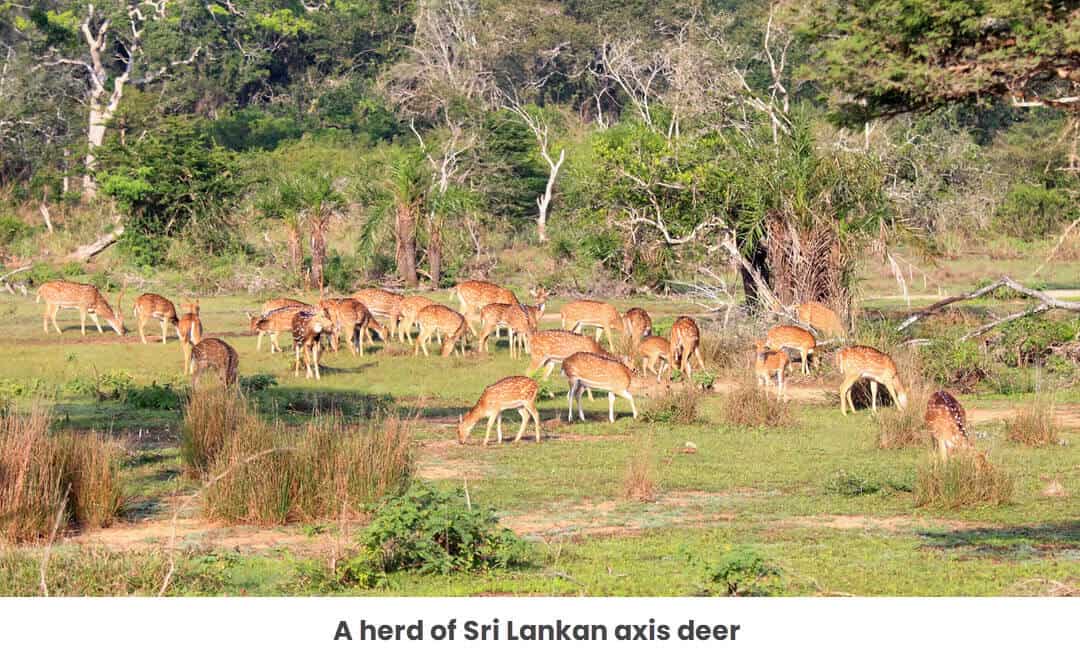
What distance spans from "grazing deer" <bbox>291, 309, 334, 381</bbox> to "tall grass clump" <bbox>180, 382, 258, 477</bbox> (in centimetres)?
645

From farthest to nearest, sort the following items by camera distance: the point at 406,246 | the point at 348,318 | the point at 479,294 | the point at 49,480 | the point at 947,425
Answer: the point at 406,246
the point at 479,294
the point at 348,318
the point at 947,425
the point at 49,480

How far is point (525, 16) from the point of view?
52688 millimetres

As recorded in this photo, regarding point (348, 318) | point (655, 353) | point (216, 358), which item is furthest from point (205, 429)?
point (348, 318)

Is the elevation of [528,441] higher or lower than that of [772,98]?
lower

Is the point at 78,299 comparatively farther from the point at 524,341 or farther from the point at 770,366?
the point at 770,366

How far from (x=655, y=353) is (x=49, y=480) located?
1002 centimetres

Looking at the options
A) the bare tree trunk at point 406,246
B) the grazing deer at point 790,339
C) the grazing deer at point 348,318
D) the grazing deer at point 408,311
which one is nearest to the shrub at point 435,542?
the grazing deer at point 790,339

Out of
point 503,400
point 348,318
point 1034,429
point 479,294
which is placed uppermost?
point 479,294

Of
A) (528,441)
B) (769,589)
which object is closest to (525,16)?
(528,441)

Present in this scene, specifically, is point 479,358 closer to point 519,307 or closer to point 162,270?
point 519,307

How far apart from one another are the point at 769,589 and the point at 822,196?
1356cm

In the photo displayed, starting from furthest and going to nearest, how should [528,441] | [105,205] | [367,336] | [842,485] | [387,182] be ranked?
[105,205] < [387,182] < [367,336] < [528,441] < [842,485]

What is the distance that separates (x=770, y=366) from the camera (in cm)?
1809
